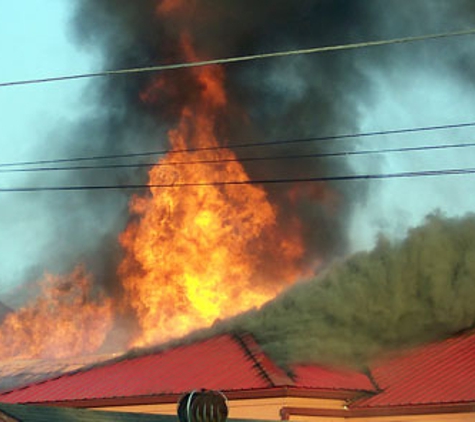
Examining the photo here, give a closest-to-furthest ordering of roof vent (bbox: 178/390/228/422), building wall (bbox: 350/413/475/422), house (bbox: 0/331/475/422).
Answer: roof vent (bbox: 178/390/228/422) < building wall (bbox: 350/413/475/422) < house (bbox: 0/331/475/422)

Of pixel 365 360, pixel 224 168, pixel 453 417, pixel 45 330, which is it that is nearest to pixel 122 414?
pixel 453 417

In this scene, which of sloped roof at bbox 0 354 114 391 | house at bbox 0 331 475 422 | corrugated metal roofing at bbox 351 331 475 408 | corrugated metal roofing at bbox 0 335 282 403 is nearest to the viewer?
corrugated metal roofing at bbox 351 331 475 408

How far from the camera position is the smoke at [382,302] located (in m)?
23.0

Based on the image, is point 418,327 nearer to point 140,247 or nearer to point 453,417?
point 453,417

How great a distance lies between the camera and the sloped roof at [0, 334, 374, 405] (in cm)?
2069

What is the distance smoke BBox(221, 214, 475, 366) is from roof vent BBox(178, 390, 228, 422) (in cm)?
1055

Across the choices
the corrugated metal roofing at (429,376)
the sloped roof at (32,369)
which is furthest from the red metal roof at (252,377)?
the sloped roof at (32,369)

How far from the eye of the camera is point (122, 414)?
573 inches

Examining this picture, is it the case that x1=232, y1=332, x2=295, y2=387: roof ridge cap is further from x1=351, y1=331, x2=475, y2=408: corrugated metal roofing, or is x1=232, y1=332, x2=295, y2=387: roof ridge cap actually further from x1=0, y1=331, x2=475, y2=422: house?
x1=351, y1=331, x2=475, y2=408: corrugated metal roofing

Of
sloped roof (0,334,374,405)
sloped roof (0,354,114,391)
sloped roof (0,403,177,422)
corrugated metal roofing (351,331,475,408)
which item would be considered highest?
sloped roof (0,354,114,391)

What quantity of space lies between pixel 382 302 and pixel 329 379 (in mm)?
3318

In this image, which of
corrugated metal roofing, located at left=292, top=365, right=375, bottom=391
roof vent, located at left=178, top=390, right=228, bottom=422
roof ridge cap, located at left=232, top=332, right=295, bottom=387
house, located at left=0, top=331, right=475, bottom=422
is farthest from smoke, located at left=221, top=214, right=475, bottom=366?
roof vent, located at left=178, top=390, right=228, bottom=422

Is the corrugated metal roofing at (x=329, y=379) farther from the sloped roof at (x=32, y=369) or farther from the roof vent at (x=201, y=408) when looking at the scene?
the sloped roof at (x=32, y=369)

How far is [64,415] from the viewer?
13914 millimetres
